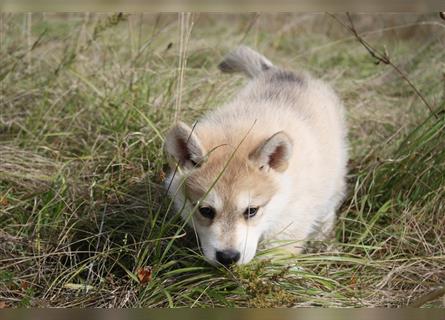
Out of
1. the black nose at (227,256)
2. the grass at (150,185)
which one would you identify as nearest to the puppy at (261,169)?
the black nose at (227,256)

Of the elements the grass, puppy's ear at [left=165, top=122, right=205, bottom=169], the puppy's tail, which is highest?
the puppy's tail

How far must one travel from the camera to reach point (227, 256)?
10.5 ft

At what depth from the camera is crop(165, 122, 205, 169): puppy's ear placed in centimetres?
331

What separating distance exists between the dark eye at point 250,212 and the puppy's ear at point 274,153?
0.73 ft

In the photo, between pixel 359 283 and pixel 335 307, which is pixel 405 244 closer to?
pixel 359 283

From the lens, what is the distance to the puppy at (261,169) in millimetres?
3303

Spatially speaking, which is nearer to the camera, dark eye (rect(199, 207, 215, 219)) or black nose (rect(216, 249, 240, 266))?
black nose (rect(216, 249, 240, 266))

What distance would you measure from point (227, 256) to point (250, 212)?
284 mm

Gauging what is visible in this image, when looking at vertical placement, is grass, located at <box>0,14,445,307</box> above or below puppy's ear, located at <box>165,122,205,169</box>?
below

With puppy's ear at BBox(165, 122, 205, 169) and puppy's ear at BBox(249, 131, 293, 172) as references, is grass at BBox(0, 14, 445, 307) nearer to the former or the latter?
puppy's ear at BBox(165, 122, 205, 169)

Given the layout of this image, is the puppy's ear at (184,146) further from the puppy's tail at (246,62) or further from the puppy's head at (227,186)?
the puppy's tail at (246,62)

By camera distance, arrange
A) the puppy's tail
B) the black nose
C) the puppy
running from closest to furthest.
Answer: the black nose, the puppy, the puppy's tail

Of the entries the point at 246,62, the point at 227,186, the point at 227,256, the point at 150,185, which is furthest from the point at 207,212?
the point at 246,62

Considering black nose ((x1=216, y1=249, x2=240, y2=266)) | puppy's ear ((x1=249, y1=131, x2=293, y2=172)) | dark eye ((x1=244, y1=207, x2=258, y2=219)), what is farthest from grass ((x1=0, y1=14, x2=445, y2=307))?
puppy's ear ((x1=249, y1=131, x2=293, y2=172))
